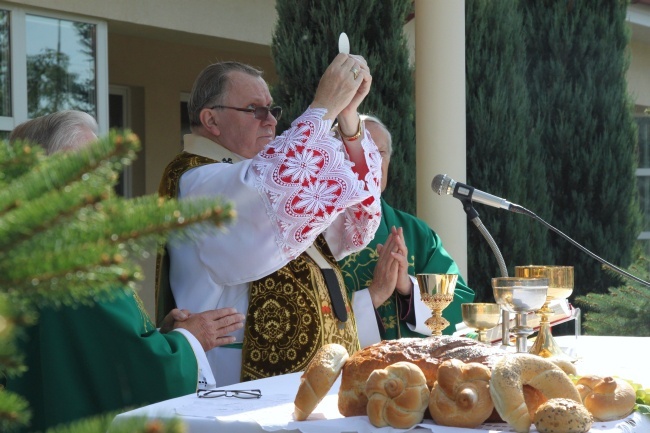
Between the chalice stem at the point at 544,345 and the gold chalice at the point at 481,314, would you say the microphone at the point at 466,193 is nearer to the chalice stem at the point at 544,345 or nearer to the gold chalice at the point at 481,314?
the gold chalice at the point at 481,314

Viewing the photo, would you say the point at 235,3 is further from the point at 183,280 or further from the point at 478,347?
the point at 478,347

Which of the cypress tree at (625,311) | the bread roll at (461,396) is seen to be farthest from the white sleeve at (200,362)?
the cypress tree at (625,311)

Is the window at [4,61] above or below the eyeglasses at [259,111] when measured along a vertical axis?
above

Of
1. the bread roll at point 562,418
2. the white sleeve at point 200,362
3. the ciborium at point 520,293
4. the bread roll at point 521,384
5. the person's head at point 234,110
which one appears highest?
the person's head at point 234,110

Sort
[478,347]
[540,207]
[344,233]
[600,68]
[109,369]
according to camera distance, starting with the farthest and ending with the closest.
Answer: [600,68], [540,207], [344,233], [109,369], [478,347]

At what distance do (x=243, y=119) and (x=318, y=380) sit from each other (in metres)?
1.68

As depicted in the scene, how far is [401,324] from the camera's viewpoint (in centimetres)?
401

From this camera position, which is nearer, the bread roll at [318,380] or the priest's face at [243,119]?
the bread roll at [318,380]

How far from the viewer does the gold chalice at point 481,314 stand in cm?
311

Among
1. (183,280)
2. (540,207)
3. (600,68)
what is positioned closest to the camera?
(183,280)

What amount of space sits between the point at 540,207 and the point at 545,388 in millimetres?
7157

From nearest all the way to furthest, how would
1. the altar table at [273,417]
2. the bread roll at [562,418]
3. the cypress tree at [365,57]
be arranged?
the bread roll at [562,418] → the altar table at [273,417] → the cypress tree at [365,57]

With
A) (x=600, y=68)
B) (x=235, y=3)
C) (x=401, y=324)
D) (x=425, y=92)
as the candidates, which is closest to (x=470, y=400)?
(x=401, y=324)

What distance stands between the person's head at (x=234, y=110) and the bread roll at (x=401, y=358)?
1.55 m
